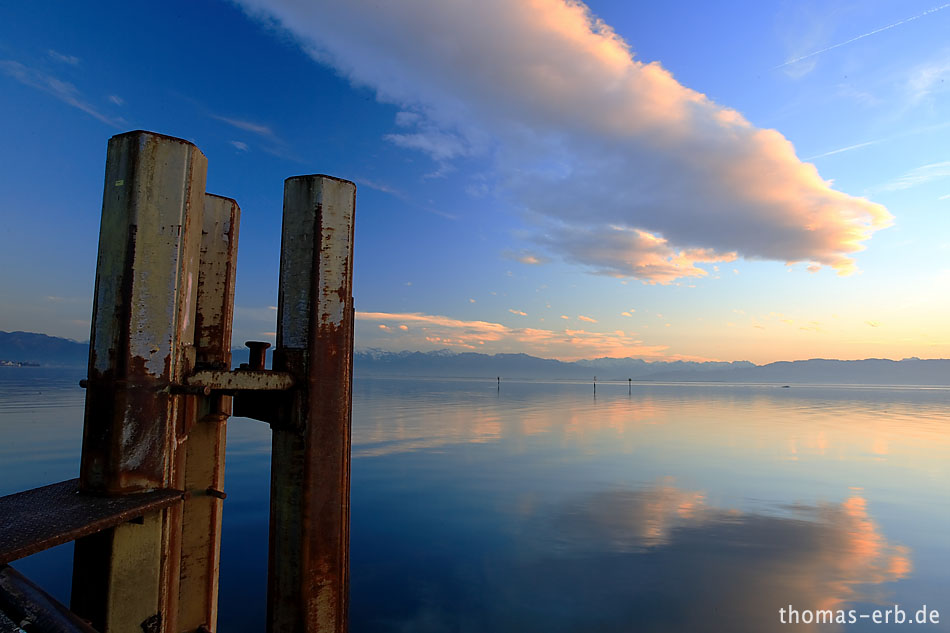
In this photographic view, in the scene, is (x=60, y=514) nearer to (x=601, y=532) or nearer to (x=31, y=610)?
(x=31, y=610)

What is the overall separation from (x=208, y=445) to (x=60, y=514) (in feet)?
8.24

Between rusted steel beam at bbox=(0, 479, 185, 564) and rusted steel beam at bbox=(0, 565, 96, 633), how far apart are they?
0.21m

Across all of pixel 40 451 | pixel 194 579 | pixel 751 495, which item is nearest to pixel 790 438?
pixel 751 495

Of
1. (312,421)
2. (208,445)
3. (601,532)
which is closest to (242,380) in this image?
(312,421)

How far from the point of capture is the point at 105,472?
3.70 m

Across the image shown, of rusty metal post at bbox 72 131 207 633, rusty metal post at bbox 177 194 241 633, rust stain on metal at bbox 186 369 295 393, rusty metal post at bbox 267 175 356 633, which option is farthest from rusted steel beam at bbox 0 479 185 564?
rusty metal post at bbox 177 194 241 633

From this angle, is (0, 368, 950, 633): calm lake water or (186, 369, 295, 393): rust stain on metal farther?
(0, 368, 950, 633): calm lake water

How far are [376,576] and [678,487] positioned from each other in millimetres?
14033

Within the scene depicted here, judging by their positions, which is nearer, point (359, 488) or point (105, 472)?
point (105, 472)

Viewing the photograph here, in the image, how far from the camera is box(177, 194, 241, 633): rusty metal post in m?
5.55

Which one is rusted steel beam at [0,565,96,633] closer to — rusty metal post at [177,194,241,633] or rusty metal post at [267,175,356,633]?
rusty metal post at [267,175,356,633]

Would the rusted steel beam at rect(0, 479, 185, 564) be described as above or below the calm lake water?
above

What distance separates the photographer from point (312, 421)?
466cm

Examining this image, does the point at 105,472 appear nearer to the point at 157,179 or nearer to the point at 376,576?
the point at 157,179
